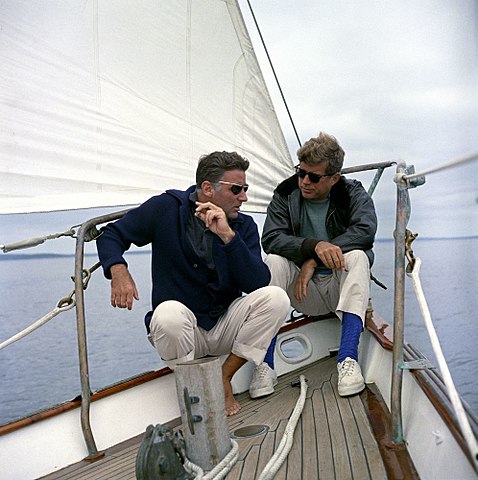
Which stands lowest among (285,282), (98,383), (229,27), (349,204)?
(98,383)

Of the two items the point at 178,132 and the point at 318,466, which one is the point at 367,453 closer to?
the point at 318,466

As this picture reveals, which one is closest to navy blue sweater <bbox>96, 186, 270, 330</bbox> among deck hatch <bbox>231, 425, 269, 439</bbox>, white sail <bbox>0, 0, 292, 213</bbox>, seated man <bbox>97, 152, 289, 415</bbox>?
seated man <bbox>97, 152, 289, 415</bbox>

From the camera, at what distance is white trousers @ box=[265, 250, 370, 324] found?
8.86ft

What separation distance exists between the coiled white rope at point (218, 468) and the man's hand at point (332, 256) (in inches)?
40.4

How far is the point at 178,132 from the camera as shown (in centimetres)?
320

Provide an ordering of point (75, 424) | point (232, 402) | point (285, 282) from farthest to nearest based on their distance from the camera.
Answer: point (285, 282)
point (232, 402)
point (75, 424)

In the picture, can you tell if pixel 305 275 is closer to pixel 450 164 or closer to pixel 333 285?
pixel 333 285

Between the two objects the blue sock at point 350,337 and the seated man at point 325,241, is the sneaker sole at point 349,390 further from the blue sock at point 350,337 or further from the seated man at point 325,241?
the blue sock at point 350,337

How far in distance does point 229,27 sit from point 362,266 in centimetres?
155

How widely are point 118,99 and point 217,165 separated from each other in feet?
2.32

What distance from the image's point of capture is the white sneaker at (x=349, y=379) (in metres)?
2.51

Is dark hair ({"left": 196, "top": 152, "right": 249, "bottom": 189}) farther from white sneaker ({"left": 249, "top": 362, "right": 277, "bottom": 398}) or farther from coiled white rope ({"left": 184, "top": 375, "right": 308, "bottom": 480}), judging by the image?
coiled white rope ({"left": 184, "top": 375, "right": 308, "bottom": 480})

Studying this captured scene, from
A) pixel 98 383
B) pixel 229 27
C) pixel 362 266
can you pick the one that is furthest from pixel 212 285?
pixel 98 383

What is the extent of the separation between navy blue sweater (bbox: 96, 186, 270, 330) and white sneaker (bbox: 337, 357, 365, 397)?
17.6 inches
